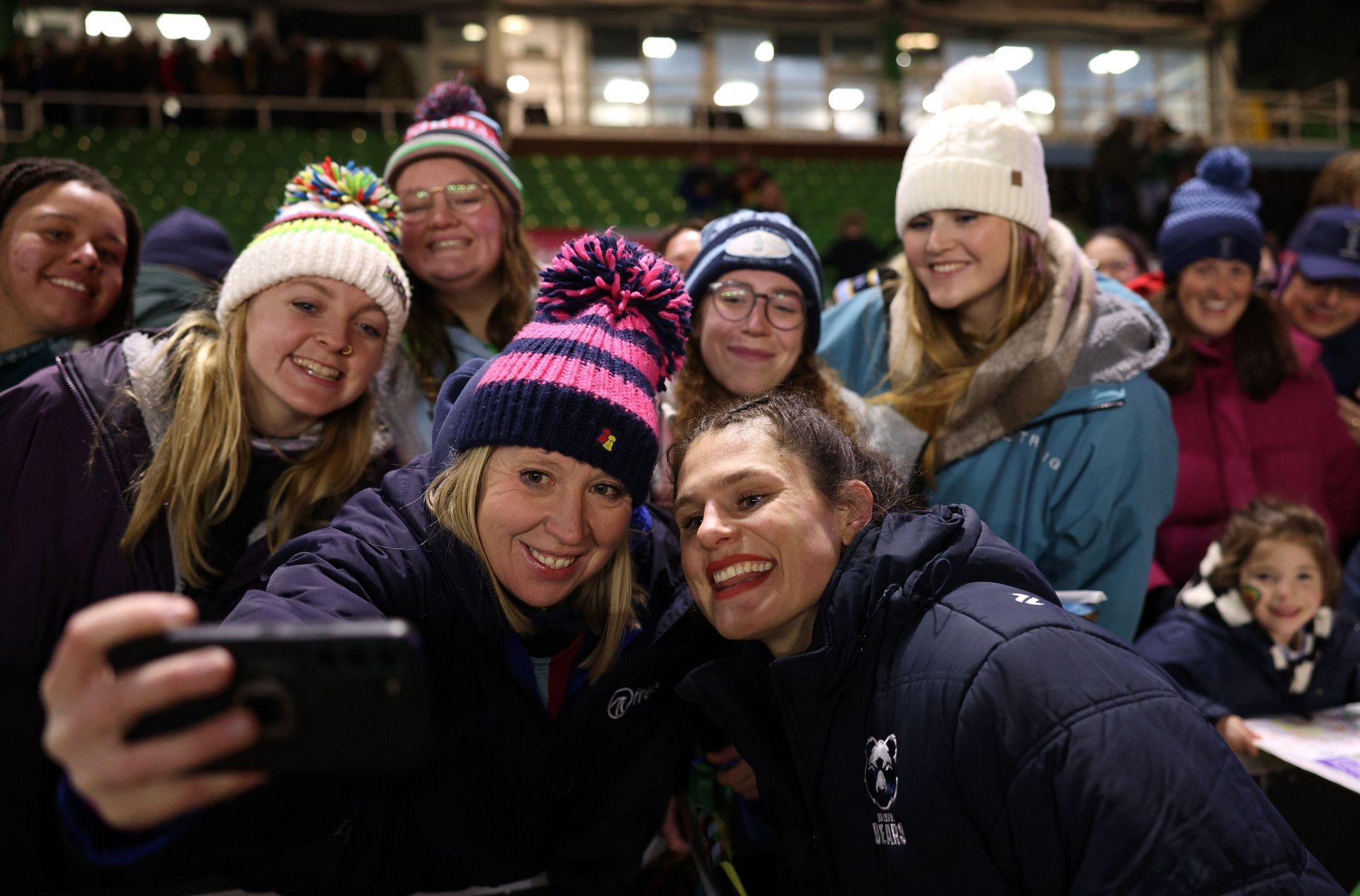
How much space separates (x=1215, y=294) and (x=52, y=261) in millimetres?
3657

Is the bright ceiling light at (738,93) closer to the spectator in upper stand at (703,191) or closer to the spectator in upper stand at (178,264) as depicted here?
the spectator in upper stand at (703,191)

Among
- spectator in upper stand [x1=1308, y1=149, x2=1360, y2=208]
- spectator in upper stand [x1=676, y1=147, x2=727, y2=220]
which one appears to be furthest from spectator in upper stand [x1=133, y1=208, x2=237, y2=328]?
spectator in upper stand [x1=676, y1=147, x2=727, y2=220]

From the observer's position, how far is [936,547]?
5.25 feet

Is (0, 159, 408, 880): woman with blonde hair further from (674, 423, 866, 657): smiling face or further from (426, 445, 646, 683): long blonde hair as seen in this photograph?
(674, 423, 866, 657): smiling face

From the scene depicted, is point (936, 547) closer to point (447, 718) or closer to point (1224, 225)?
point (447, 718)

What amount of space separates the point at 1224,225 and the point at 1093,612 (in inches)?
67.7

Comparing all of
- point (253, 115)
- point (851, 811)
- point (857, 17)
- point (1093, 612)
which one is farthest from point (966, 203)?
point (857, 17)

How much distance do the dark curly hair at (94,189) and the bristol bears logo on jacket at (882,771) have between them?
2357 mm

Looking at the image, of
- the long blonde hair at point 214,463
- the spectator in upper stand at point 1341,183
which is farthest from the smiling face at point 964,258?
the spectator in upper stand at point 1341,183

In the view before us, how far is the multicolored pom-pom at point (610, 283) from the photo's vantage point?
1812 millimetres

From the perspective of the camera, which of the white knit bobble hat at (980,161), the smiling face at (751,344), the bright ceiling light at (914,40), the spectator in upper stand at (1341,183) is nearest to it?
the smiling face at (751,344)

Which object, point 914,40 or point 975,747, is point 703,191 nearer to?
point 975,747

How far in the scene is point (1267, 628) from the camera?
2.75 metres

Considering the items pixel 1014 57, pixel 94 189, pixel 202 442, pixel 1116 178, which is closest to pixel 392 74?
pixel 1116 178
